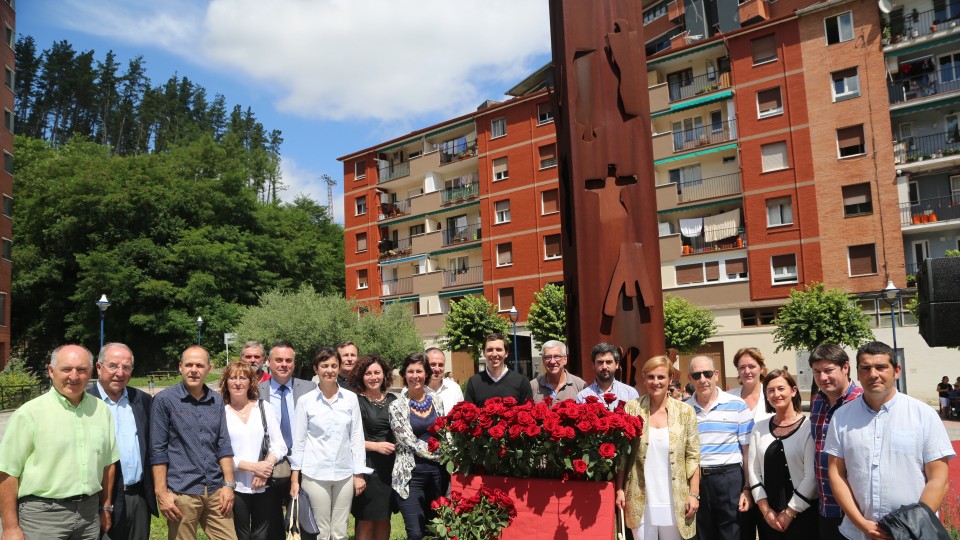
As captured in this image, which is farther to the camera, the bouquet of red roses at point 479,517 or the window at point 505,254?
the window at point 505,254

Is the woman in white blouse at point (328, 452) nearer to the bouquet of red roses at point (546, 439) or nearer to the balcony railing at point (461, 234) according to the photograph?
the bouquet of red roses at point (546, 439)

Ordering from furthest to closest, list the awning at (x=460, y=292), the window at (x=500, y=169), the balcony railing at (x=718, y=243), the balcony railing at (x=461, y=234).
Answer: the balcony railing at (x=461, y=234) → the awning at (x=460, y=292) → the window at (x=500, y=169) → the balcony railing at (x=718, y=243)

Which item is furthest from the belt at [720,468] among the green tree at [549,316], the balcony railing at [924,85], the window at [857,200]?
the balcony railing at [924,85]

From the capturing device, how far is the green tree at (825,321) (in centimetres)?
2270

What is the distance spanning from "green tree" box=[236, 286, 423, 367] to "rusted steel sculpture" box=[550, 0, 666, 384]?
2658 cm

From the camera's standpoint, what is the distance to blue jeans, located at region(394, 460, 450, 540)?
18.0 feet

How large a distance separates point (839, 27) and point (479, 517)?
3056cm

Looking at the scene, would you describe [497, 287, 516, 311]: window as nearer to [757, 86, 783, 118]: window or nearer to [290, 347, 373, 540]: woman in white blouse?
[757, 86, 783, 118]: window

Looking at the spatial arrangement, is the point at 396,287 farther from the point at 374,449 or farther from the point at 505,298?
the point at 374,449

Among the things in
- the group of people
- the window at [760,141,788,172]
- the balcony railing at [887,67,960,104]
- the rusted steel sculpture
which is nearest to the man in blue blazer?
the group of people

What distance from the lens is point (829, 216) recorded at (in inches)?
1109

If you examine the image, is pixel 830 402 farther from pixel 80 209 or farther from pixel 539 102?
pixel 80 209

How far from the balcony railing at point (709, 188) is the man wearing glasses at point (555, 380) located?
26.9 meters

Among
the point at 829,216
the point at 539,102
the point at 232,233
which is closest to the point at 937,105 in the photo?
the point at 829,216
